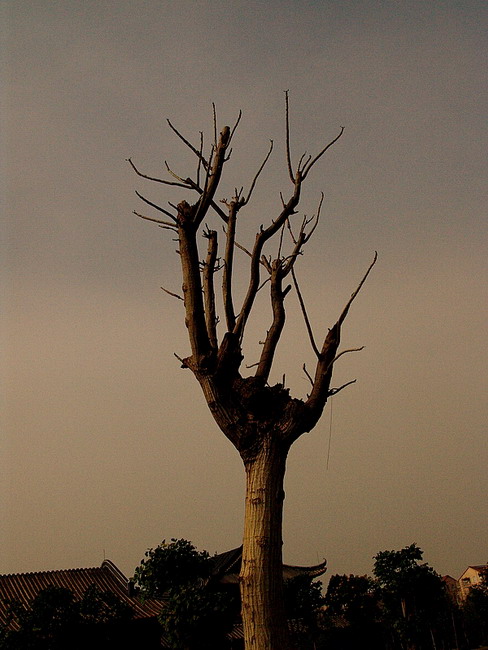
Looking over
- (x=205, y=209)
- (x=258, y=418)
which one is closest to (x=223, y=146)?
(x=205, y=209)

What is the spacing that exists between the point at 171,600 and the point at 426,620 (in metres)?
7.94

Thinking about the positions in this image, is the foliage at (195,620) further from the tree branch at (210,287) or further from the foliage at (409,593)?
the tree branch at (210,287)

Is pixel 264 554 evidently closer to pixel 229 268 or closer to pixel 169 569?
pixel 229 268

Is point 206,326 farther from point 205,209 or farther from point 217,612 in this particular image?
point 217,612

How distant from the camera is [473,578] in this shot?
5266 cm

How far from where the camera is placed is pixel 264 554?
297 cm

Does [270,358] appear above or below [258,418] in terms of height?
above

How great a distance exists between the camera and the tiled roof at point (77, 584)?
15.6m

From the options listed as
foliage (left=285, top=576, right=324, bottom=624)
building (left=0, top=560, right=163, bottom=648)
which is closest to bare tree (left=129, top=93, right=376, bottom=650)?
building (left=0, top=560, right=163, bottom=648)

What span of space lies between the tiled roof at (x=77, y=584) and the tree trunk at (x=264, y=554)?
43.8ft

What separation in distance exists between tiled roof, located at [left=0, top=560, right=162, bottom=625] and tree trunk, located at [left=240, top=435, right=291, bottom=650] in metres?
13.4

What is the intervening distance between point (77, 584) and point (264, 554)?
1539 cm

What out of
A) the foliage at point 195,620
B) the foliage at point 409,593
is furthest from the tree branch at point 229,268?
the foliage at point 409,593

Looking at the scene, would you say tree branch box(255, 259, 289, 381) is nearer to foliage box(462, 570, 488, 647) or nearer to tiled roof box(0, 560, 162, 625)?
tiled roof box(0, 560, 162, 625)
